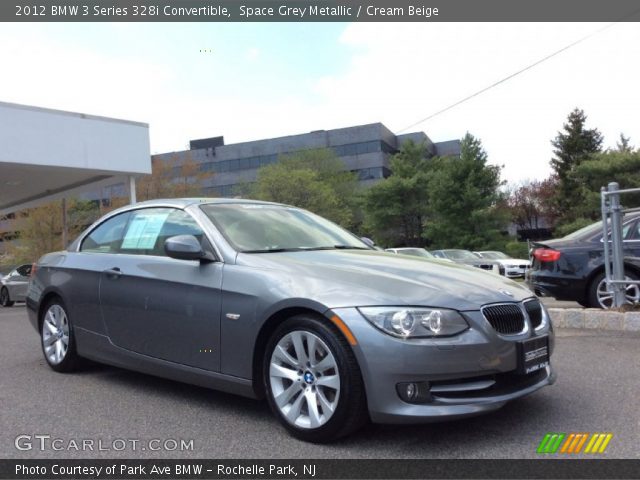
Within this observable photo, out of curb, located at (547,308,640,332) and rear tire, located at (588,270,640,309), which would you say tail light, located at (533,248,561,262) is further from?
curb, located at (547,308,640,332)

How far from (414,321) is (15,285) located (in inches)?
664

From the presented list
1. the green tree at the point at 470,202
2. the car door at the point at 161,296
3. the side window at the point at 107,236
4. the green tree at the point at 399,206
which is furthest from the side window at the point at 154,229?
the green tree at the point at 399,206

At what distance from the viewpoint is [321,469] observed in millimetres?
2994

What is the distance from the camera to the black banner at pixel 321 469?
9.46 ft

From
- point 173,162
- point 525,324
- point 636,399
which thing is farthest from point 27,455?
point 173,162

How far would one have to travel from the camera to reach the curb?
6501 mm

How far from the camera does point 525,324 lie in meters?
3.54

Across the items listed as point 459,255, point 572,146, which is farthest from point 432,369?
point 572,146

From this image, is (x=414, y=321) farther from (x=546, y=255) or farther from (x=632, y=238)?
(x=632, y=238)

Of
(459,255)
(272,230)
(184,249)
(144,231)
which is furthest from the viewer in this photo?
(459,255)

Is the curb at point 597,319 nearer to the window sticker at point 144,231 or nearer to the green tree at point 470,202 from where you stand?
the window sticker at point 144,231

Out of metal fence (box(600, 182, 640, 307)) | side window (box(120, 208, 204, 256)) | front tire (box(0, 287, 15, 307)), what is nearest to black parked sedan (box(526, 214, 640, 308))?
metal fence (box(600, 182, 640, 307))

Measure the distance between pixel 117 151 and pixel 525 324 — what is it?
15.3 metres

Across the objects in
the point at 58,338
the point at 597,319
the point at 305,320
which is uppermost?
the point at 305,320
